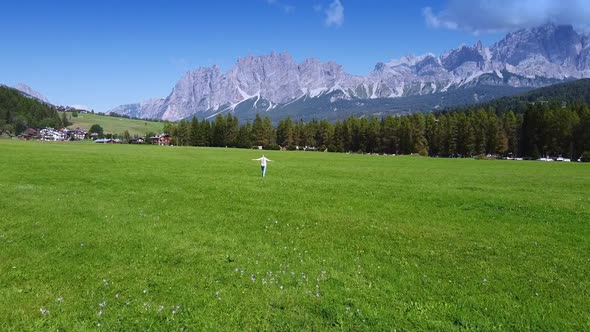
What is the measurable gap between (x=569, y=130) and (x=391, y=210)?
143 m

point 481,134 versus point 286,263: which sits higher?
point 481,134

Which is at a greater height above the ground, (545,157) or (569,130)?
(569,130)

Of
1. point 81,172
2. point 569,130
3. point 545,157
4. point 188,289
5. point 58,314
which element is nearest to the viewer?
point 58,314

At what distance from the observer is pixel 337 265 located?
1459cm

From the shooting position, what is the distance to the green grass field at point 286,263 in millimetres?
11000

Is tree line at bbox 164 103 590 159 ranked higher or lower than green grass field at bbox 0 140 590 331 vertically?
higher

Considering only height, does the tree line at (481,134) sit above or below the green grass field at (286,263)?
above

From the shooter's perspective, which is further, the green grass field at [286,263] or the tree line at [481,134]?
the tree line at [481,134]

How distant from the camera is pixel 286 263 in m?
14.6

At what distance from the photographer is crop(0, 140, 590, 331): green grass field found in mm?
11000

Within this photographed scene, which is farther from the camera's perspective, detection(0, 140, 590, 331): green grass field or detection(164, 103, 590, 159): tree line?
detection(164, 103, 590, 159): tree line

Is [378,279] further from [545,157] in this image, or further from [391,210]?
[545,157]

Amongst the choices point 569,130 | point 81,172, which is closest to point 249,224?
point 81,172

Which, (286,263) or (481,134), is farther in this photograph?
(481,134)
